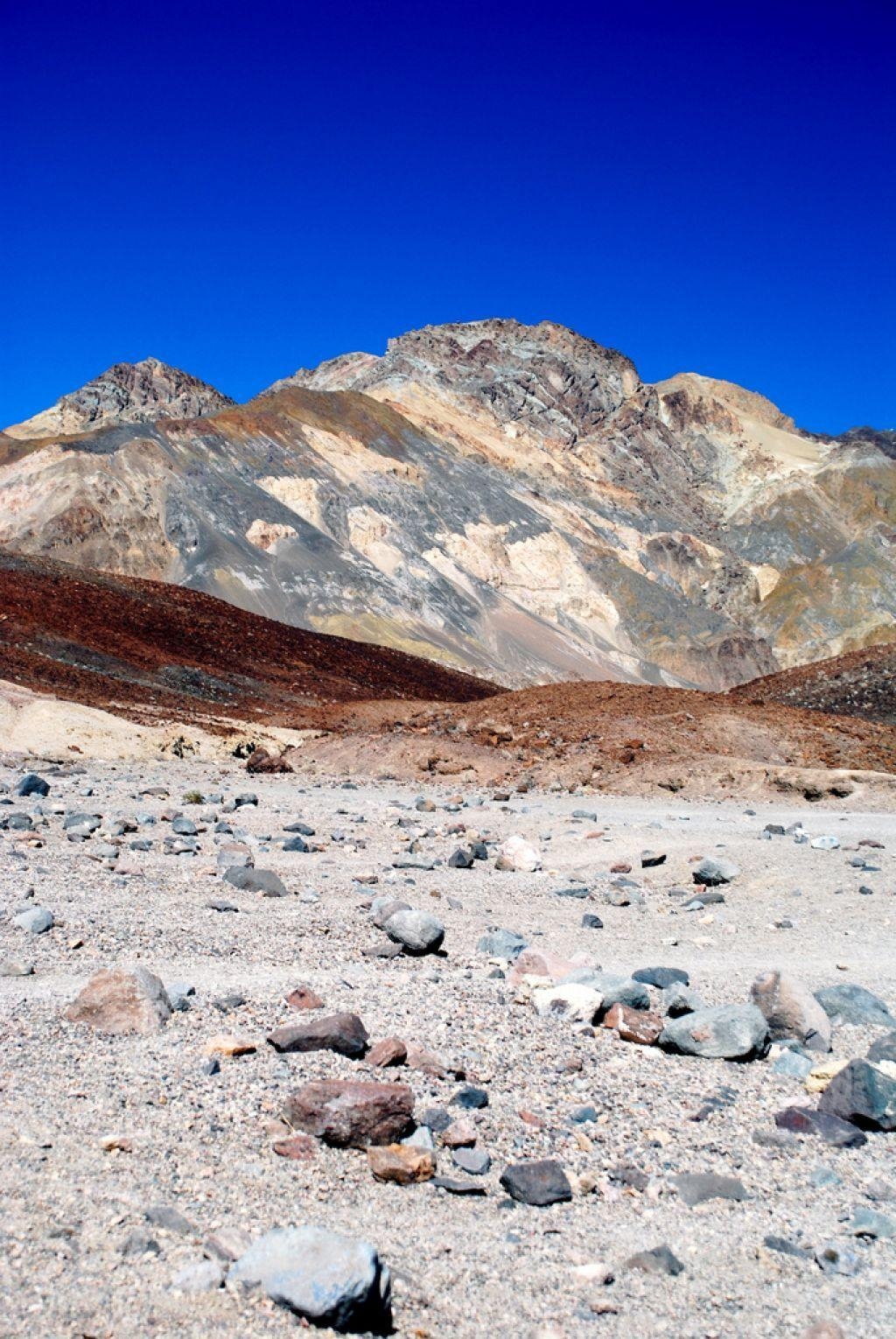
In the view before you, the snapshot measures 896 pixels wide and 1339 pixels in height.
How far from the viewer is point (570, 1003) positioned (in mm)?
5582

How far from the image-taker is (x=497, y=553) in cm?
8062

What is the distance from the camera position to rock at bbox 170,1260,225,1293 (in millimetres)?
3061

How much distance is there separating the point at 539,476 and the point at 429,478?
1468cm

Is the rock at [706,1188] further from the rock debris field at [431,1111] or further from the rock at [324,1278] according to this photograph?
the rock at [324,1278]

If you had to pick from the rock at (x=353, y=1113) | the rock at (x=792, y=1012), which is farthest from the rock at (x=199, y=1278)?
the rock at (x=792, y=1012)

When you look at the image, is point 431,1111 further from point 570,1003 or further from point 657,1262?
point 570,1003

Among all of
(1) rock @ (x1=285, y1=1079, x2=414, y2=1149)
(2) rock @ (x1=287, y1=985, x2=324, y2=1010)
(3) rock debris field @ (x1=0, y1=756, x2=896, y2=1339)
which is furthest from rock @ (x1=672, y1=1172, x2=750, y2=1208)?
(2) rock @ (x1=287, y1=985, x2=324, y2=1010)

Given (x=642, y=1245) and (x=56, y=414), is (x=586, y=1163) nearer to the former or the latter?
(x=642, y=1245)

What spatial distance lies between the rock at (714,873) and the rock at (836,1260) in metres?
5.83

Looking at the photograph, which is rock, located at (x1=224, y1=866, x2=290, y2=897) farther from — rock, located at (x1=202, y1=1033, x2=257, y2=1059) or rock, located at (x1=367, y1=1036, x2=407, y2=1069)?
rock, located at (x1=367, y1=1036, x2=407, y2=1069)

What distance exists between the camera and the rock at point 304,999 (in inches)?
207

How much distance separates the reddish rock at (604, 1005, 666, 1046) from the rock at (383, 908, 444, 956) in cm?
138

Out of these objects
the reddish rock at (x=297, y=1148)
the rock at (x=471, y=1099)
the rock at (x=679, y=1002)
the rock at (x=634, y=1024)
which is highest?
the rock at (x=679, y=1002)

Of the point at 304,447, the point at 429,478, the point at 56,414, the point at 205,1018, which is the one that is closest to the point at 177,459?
the point at 304,447
